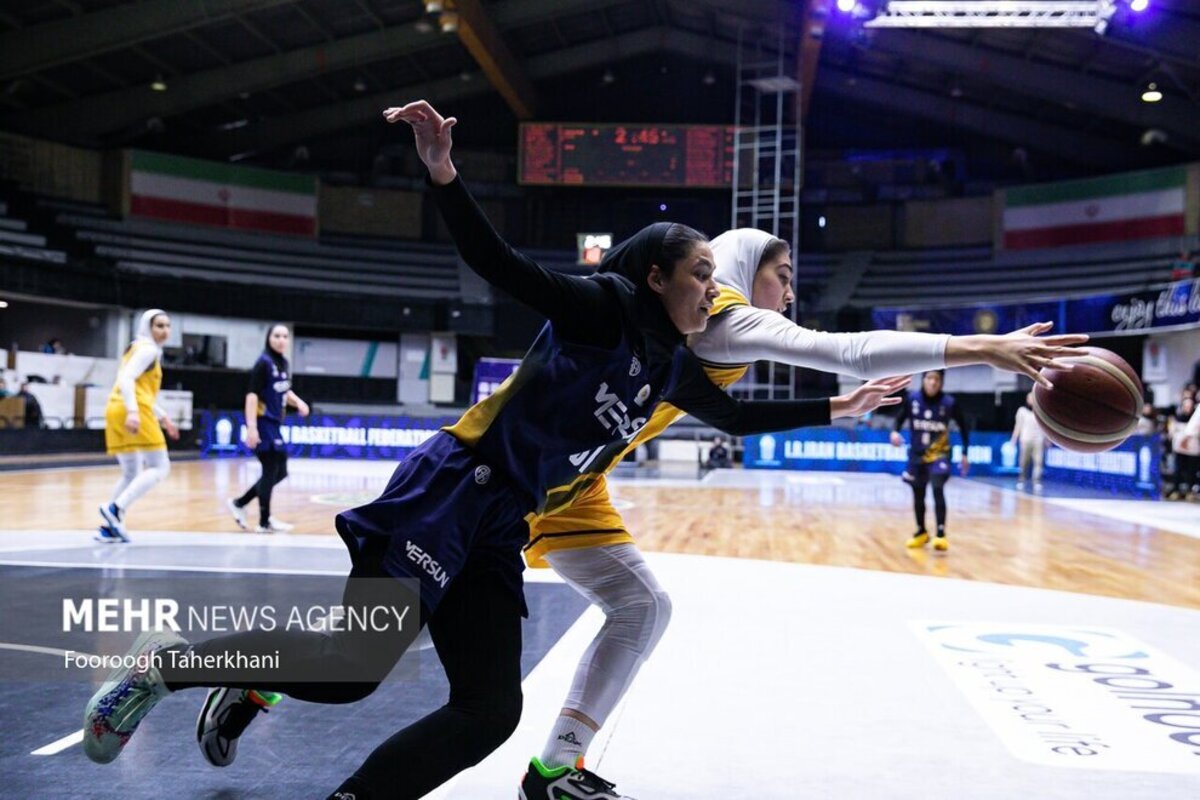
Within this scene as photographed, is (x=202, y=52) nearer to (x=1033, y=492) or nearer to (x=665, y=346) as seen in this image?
(x=1033, y=492)

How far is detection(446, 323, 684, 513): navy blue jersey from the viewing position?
1.99 metres

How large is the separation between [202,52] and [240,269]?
18.8ft

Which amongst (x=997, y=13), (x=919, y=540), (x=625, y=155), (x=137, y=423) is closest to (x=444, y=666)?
(x=137, y=423)

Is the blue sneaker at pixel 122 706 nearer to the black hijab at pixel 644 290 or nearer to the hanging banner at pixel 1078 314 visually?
the black hijab at pixel 644 290

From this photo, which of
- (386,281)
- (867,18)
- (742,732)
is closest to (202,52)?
(386,281)

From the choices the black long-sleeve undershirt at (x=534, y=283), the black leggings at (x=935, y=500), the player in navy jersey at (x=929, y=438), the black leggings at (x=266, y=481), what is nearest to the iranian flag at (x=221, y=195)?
the black leggings at (x=266, y=481)

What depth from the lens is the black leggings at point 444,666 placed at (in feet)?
5.76

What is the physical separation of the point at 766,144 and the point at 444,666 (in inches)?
916

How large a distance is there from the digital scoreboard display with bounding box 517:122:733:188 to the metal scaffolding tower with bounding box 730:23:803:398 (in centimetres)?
87

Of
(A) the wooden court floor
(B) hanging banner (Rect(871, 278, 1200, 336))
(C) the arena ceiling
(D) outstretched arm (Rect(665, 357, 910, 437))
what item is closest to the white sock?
(D) outstretched arm (Rect(665, 357, 910, 437))

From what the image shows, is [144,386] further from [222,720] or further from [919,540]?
[919,540]

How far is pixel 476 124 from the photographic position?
29.5 m

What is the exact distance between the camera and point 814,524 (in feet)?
31.8

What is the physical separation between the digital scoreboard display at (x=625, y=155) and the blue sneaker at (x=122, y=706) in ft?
82.4
